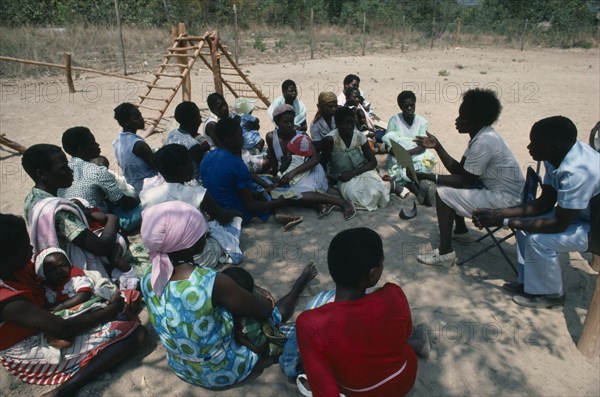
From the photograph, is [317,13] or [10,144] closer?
[10,144]

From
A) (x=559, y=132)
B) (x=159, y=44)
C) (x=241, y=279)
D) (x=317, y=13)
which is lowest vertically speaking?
(x=241, y=279)

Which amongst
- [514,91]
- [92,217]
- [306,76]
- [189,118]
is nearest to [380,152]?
[189,118]

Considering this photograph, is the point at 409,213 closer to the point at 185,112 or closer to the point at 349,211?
the point at 349,211

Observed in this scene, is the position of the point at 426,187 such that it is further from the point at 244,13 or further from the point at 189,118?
the point at 244,13

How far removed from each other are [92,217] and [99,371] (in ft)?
3.95

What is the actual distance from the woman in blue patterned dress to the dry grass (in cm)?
1313

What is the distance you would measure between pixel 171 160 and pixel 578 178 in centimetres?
296

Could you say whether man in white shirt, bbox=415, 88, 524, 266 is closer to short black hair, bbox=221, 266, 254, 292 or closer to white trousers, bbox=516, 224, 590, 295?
white trousers, bbox=516, 224, 590, 295

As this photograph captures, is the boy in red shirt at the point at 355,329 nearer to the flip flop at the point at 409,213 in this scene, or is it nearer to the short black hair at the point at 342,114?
the flip flop at the point at 409,213

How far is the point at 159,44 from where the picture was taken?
58.6ft

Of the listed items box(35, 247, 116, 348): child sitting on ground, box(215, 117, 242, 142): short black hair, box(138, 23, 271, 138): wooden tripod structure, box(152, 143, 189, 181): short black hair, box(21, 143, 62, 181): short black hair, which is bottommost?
box(35, 247, 116, 348): child sitting on ground

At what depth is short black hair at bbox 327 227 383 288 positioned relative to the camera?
6.36 feet

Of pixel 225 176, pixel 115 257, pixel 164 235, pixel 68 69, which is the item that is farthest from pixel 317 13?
pixel 164 235

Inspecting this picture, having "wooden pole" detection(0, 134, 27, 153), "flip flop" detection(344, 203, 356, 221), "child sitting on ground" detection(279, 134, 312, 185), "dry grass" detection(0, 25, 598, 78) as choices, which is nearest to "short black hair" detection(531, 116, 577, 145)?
"flip flop" detection(344, 203, 356, 221)
